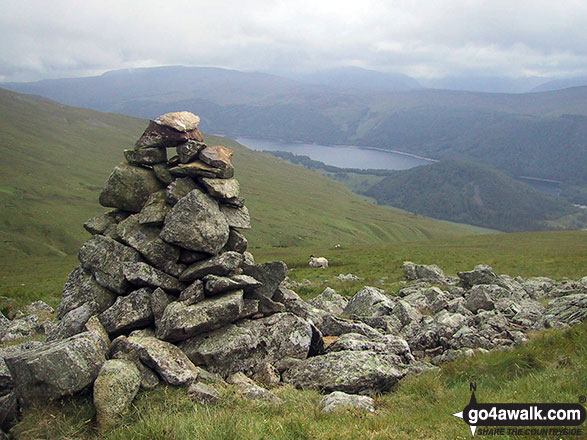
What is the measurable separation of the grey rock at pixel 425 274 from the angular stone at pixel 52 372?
99.7 ft

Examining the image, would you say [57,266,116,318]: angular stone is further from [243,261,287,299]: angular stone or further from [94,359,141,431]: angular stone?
[243,261,287,299]: angular stone

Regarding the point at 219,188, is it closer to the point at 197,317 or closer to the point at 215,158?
the point at 215,158

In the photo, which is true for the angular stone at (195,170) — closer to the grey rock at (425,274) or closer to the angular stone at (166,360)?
the angular stone at (166,360)

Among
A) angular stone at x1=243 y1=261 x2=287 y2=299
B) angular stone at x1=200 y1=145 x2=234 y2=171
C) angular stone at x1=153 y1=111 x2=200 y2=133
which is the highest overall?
angular stone at x1=153 y1=111 x2=200 y2=133

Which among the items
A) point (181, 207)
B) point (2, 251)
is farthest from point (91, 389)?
point (2, 251)

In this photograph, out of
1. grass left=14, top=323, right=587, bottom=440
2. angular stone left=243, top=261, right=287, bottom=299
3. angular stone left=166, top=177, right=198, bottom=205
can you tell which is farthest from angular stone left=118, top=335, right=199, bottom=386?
angular stone left=166, top=177, right=198, bottom=205

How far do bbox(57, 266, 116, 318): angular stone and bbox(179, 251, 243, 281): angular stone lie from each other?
10.6 ft

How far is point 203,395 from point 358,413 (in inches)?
170

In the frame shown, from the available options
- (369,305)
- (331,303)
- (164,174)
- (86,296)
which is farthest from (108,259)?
(331,303)

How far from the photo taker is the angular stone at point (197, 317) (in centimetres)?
1414

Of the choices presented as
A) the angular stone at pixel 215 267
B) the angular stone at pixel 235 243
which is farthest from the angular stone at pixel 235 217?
the angular stone at pixel 215 267

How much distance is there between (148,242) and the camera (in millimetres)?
17297

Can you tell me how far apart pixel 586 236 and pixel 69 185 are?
196 m

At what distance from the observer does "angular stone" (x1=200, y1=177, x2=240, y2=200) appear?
718 inches
